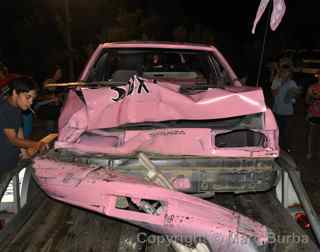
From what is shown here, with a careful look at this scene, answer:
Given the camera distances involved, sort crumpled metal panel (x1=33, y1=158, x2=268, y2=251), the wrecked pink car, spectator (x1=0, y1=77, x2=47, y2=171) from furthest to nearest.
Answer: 1. spectator (x1=0, y1=77, x2=47, y2=171)
2. the wrecked pink car
3. crumpled metal panel (x1=33, y1=158, x2=268, y2=251)

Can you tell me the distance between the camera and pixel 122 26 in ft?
67.4

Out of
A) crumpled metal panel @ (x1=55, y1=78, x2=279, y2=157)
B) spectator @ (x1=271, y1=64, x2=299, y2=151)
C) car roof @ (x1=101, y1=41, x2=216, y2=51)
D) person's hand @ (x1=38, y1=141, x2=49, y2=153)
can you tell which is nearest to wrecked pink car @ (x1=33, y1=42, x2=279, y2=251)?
crumpled metal panel @ (x1=55, y1=78, x2=279, y2=157)

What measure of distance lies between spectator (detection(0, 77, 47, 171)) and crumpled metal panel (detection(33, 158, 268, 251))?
2.52 ft

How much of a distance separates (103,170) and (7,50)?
16.8 m

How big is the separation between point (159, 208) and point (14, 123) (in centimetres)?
170

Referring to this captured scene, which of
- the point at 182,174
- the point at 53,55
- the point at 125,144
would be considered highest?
the point at 125,144

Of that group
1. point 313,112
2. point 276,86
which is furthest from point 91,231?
point 276,86

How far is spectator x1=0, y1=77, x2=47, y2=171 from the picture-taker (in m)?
4.09

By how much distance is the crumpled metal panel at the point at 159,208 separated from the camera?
312 cm

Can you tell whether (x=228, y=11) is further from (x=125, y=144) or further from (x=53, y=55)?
(x=125, y=144)

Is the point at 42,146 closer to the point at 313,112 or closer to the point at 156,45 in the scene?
the point at 156,45

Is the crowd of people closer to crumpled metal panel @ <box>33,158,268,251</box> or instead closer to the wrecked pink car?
the wrecked pink car

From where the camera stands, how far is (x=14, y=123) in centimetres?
419

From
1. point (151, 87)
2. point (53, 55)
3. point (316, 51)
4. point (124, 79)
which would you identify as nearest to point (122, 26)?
point (53, 55)
